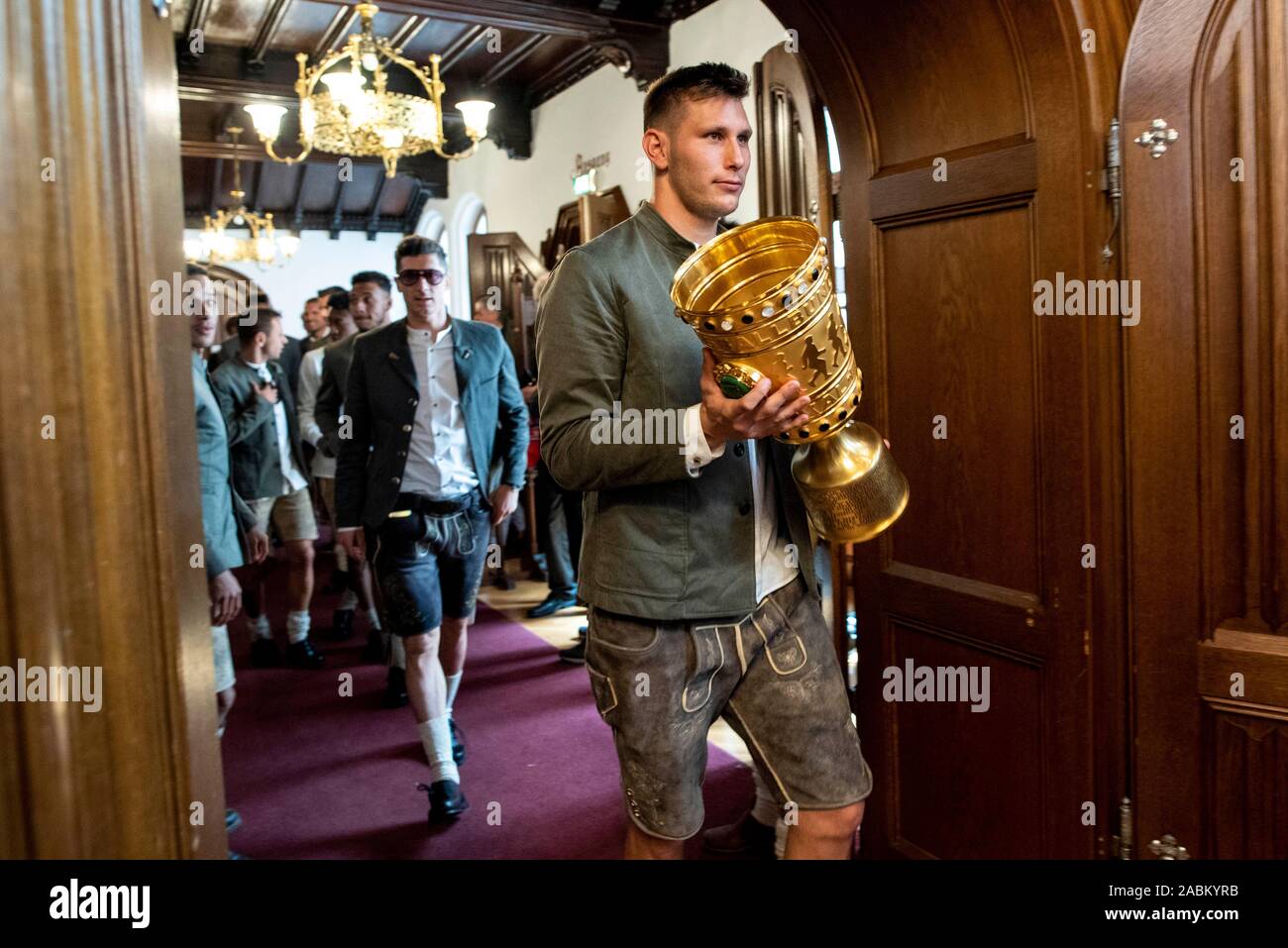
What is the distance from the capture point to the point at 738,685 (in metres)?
2.05

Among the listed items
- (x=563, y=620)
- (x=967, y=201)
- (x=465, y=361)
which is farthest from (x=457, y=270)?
(x=967, y=201)

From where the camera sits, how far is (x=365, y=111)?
668 cm

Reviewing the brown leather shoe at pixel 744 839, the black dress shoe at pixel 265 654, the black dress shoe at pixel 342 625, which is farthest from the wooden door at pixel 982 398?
the black dress shoe at pixel 342 625

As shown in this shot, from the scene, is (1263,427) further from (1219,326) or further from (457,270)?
(457,270)

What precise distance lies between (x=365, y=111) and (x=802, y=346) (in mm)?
5802

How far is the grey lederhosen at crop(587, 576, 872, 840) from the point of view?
193 cm

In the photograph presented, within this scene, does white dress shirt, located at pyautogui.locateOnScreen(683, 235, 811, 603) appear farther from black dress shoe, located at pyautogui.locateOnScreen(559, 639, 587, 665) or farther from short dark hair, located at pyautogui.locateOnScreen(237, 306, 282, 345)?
short dark hair, located at pyautogui.locateOnScreen(237, 306, 282, 345)

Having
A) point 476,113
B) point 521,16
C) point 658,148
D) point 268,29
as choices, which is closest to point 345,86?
point 476,113

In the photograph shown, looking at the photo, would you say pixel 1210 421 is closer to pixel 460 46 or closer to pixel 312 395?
pixel 312 395

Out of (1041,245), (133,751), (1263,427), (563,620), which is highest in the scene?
(1041,245)

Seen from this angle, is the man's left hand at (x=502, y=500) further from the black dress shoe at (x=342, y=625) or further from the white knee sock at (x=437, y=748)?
the black dress shoe at (x=342, y=625)

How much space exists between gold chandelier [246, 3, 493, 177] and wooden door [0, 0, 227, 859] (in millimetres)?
5935

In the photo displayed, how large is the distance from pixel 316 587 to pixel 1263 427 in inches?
261

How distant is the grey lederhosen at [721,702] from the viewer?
193 cm
